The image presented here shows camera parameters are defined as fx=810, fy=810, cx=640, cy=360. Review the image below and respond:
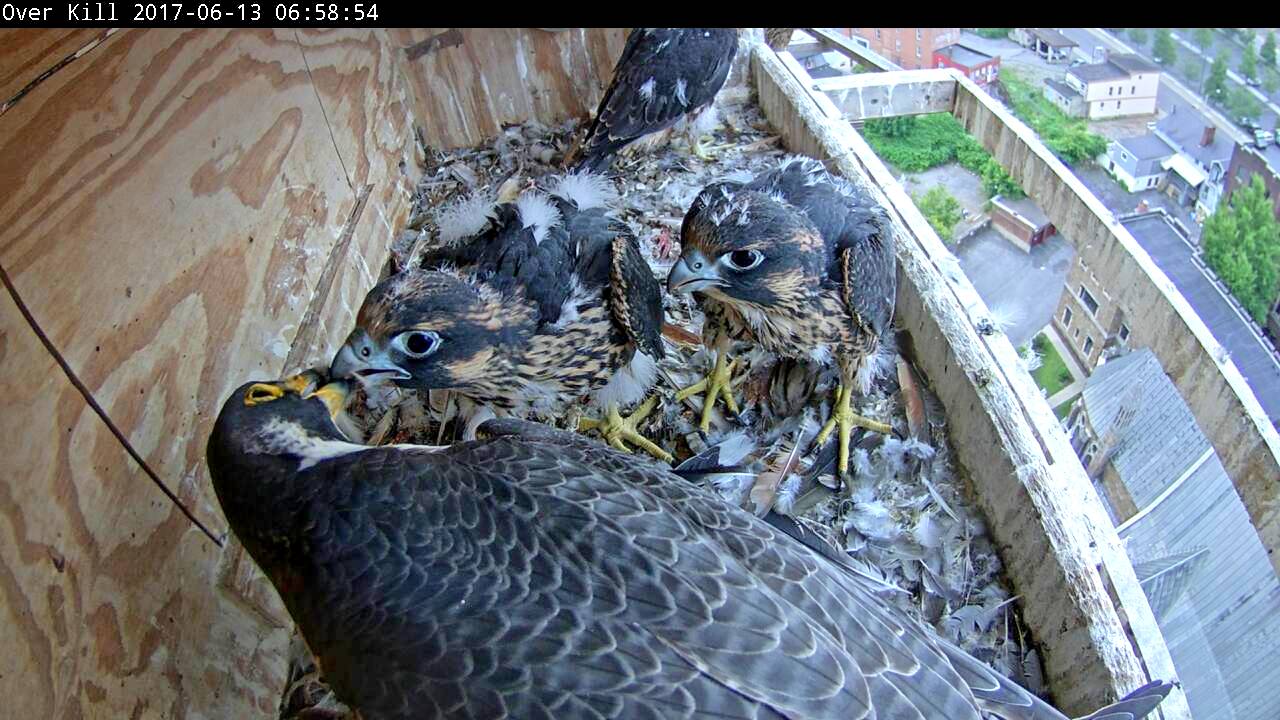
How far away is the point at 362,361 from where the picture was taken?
81.0 inches

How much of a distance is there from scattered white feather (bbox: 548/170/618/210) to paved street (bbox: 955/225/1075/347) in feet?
5.98

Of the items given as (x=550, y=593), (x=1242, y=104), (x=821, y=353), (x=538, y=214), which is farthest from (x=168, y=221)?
(x=1242, y=104)

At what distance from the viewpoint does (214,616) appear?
2098mm

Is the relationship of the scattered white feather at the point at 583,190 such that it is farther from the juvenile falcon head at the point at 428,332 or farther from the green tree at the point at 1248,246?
the green tree at the point at 1248,246

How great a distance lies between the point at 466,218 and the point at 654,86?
4.34ft

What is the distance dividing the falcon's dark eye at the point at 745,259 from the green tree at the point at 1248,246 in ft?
8.53

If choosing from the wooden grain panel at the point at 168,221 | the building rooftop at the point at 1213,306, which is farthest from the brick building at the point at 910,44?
the wooden grain panel at the point at 168,221

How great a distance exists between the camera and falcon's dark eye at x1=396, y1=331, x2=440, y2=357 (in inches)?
81.5

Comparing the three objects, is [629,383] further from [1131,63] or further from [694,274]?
[1131,63]

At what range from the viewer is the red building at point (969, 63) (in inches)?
168

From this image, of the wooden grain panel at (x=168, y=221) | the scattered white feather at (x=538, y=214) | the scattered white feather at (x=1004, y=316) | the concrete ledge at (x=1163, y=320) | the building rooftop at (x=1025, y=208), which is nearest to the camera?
the wooden grain panel at (x=168, y=221)

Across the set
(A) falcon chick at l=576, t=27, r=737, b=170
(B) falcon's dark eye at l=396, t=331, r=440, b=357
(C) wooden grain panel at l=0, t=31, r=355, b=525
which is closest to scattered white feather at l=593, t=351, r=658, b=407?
(B) falcon's dark eye at l=396, t=331, r=440, b=357

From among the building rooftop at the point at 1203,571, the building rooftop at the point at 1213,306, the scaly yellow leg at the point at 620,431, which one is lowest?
the building rooftop at the point at 1203,571

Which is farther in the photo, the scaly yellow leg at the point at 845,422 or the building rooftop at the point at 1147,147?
the building rooftop at the point at 1147,147
